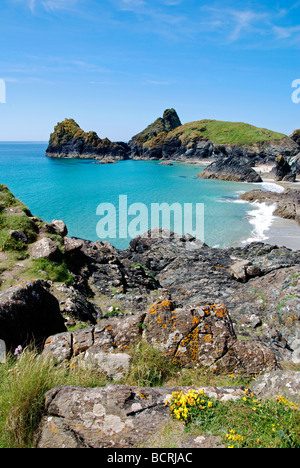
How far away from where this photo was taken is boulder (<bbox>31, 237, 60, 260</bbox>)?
13305 millimetres

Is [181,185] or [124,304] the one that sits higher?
[181,185]

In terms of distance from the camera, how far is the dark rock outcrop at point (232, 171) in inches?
3214

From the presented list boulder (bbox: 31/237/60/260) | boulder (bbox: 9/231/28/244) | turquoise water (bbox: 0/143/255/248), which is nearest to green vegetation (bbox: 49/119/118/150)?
turquoise water (bbox: 0/143/255/248)

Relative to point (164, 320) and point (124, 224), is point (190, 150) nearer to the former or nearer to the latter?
point (124, 224)

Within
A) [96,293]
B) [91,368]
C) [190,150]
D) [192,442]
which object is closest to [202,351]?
[91,368]

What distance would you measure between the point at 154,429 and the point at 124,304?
364 inches

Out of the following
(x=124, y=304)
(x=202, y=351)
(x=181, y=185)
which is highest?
(x=181, y=185)

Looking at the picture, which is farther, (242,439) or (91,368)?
(91,368)

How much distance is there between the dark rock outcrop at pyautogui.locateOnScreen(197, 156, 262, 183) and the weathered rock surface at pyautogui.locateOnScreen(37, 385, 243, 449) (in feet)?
276

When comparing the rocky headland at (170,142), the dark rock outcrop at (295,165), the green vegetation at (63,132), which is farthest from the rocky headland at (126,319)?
the green vegetation at (63,132)

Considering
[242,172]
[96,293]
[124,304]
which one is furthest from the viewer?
[242,172]

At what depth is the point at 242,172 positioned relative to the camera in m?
83.8

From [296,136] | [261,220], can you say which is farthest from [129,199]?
[296,136]

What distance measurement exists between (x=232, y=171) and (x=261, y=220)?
51.1m
